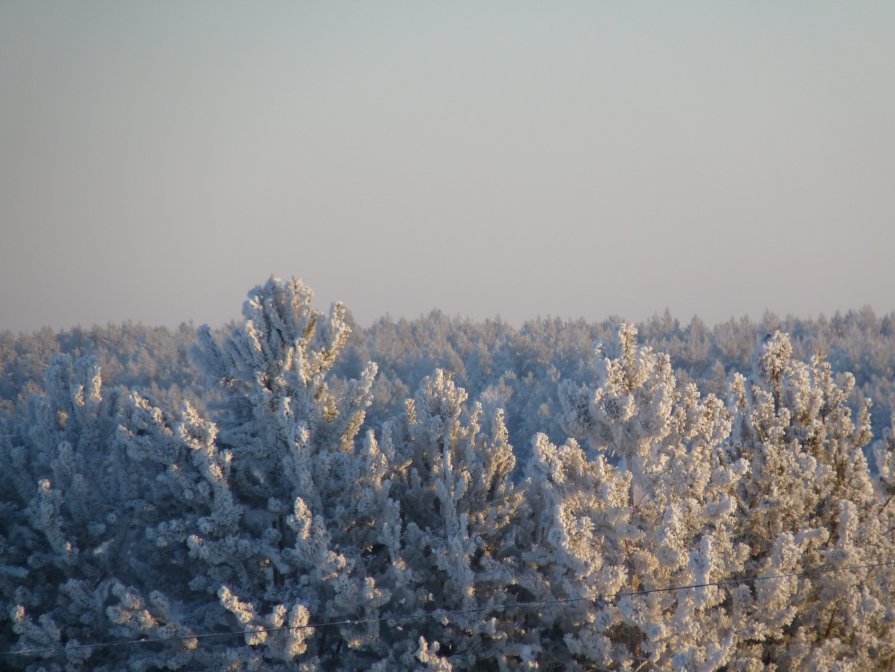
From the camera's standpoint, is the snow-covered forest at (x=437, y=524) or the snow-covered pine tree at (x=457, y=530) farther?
the snow-covered pine tree at (x=457, y=530)

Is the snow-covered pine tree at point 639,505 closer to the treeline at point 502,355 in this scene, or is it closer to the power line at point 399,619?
the power line at point 399,619

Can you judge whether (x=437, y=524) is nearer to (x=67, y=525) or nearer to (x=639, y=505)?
(x=639, y=505)

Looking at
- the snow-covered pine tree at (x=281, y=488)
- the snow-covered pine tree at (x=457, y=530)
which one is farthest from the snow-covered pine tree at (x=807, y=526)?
the snow-covered pine tree at (x=281, y=488)

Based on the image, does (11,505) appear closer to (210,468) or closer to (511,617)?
(210,468)

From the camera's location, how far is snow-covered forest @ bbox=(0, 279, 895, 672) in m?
15.3

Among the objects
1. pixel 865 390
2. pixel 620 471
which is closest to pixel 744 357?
pixel 865 390

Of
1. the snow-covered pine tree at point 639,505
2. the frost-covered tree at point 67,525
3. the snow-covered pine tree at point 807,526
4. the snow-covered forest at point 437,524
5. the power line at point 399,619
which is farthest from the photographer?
the frost-covered tree at point 67,525

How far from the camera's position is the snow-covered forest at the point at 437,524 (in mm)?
15258

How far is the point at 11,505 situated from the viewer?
64.6 ft

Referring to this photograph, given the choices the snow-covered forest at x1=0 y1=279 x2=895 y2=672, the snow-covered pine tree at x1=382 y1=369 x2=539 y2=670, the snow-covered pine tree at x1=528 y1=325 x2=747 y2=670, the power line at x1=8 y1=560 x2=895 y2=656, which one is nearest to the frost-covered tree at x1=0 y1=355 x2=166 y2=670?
the snow-covered forest at x1=0 y1=279 x2=895 y2=672

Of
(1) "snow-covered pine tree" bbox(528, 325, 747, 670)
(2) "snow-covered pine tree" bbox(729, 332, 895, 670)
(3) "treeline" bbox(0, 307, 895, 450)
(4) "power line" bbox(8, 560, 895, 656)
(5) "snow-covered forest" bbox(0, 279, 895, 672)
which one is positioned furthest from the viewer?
(3) "treeline" bbox(0, 307, 895, 450)

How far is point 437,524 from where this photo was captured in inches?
727

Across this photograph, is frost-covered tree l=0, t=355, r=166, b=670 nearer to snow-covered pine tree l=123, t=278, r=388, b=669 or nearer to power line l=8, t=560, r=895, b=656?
power line l=8, t=560, r=895, b=656

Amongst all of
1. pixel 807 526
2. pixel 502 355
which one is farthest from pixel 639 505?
pixel 502 355
